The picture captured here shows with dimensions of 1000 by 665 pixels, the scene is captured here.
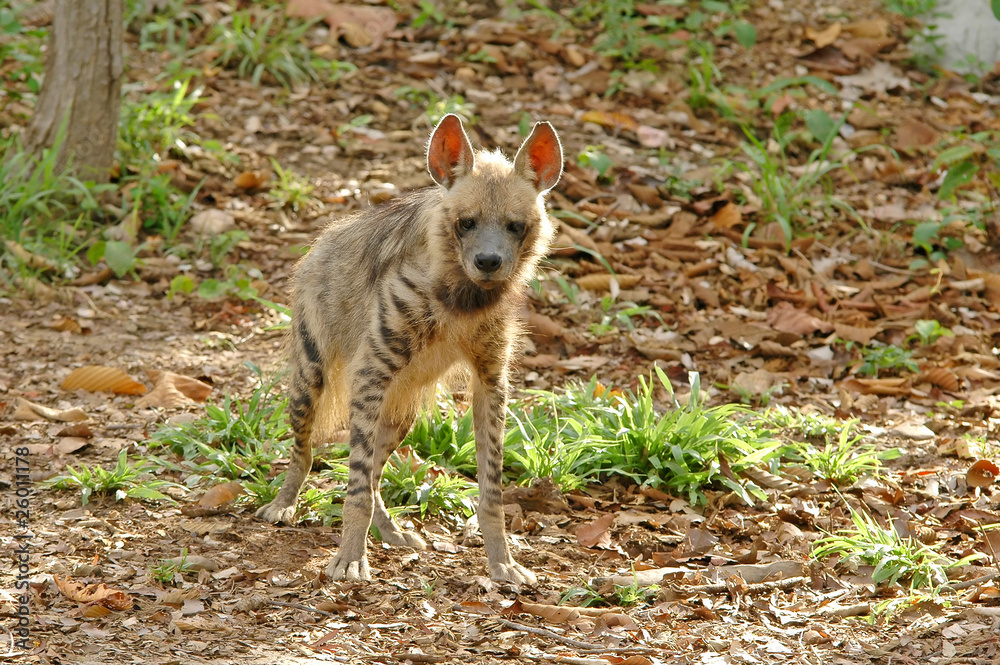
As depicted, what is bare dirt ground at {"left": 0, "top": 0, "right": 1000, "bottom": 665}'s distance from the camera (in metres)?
3.83

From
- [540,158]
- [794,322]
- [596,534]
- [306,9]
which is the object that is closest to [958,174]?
[794,322]

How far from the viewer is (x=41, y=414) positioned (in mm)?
5332

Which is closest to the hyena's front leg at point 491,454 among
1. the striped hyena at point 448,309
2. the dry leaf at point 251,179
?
the striped hyena at point 448,309

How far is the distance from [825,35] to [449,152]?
262 inches

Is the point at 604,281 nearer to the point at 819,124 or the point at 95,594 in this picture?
the point at 819,124

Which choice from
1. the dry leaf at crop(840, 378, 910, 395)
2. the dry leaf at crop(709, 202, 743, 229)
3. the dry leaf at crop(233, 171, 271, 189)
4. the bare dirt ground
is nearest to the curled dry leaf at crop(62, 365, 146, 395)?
the bare dirt ground

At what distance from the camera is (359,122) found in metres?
8.39

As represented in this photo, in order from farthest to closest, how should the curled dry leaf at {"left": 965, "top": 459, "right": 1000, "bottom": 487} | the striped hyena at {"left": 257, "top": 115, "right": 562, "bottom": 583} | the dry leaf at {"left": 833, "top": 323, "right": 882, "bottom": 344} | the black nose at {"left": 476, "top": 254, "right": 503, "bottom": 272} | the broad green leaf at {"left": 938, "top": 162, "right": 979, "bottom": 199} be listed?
the broad green leaf at {"left": 938, "top": 162, "right": 979, "bottom": 199} < the dry leaf at {"left": 833, "top": 323, "right": 882, "bottom": 344} < the curled dry leaf at {"left": 965, "top": 459, "right": 1000, "bottom": 487} < the striped hyena at {"left": 257, "top": 115, "right": 562, "bottom": 583} < the black nose at {"left": 476, "top": 254, "right": 503, "bottom": 272}

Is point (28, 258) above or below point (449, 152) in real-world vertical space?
below

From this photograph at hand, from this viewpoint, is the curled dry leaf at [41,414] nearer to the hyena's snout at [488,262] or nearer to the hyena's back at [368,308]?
the hyena's back at [368,308]

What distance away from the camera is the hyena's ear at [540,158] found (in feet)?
14.4

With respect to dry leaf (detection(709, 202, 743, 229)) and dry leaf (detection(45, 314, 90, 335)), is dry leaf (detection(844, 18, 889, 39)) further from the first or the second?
dry leaf (detection(45, 314, 90, 335))

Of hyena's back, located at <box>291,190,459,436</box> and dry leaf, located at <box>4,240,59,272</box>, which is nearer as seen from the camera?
hyena's back, located at <box>291,190,459,436</box>

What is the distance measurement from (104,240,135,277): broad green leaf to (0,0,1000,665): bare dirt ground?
0.39ft
